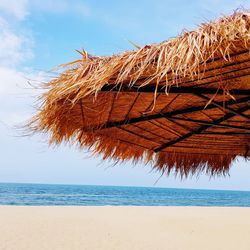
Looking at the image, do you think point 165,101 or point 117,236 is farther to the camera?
point 117,236

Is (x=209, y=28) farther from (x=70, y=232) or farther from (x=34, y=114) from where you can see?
(x=70, y=232)

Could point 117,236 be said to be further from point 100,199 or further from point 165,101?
point 100,199

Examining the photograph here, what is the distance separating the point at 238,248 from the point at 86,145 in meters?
6.08

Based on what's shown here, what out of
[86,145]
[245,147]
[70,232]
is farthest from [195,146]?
[70,232]

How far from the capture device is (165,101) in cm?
233

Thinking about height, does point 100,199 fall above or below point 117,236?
above

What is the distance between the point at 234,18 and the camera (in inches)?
65.1

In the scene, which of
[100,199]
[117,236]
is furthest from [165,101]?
[100,199]

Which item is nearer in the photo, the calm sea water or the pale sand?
the pale sand

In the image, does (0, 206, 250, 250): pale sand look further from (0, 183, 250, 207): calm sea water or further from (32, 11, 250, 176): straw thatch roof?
(0, 183, 250, 207): calm sea water

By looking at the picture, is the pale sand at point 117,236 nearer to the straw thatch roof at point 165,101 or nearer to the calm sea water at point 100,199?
the straw thatch roof at point 165,101

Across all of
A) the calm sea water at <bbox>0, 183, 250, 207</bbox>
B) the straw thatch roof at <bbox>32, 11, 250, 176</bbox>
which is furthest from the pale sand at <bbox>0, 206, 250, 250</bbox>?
the calm sea water at <bbox>0, 183, 250, 207</bbox>

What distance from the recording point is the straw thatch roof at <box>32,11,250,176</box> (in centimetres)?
167

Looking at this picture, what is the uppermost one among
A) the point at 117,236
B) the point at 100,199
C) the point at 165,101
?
the point at 165,101
